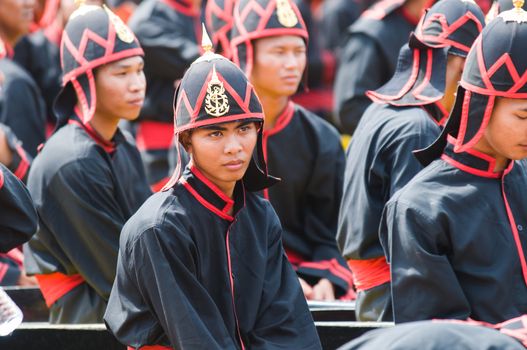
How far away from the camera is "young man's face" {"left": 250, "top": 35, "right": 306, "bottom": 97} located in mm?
6352

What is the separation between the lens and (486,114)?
4480 mm

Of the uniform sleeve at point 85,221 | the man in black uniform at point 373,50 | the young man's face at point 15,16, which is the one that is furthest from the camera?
the young man's face at point 15,16

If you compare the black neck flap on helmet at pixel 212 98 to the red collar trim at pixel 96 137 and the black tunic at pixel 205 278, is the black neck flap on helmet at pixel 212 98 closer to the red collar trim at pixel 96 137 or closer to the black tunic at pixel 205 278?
the black tunic at pixel 205 278

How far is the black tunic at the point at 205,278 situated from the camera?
4.41 metres

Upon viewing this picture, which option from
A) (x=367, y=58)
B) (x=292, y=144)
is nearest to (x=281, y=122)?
(x=292, y=144)

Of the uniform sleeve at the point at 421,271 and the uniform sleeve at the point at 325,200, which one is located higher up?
the uniform sleeve at the point at 421,271

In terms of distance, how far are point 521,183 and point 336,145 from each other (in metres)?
1.96

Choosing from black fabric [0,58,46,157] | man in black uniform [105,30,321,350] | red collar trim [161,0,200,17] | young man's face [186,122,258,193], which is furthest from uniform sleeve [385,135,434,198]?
red collar trim [161,0,200,17]

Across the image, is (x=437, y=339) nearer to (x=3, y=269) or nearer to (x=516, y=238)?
(x=516, y=238)

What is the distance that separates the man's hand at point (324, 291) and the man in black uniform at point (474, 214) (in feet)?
5.34

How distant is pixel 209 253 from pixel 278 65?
2.01 m

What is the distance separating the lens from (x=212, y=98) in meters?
4.53

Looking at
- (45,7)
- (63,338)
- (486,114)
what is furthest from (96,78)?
(45,7)

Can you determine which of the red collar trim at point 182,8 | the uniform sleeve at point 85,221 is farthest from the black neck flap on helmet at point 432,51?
the red collar trim at point 182,8
